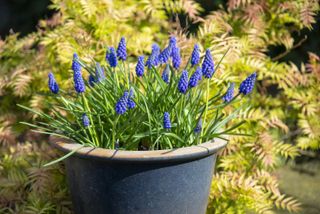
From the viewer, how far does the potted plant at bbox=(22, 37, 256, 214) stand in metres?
2.19

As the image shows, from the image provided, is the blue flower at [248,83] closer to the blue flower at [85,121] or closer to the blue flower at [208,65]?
the blue flower at [208,65]

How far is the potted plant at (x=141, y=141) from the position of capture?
2188 mm

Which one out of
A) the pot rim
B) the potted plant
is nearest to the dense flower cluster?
→ the potted plant

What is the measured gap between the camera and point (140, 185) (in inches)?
86.6

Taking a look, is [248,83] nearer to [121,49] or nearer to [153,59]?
[153,59]

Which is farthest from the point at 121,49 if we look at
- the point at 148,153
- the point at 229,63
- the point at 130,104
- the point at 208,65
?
the point at 229,63

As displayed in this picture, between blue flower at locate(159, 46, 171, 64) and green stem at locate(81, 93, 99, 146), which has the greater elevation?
blue flower at locate(159, 46, 171, 64)

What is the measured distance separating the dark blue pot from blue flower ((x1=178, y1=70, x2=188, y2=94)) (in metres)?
0.26

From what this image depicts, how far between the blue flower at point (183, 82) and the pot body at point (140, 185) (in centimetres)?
33

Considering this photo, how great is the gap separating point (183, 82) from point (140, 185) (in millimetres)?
489

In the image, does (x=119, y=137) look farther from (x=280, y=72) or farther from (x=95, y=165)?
(x=280, y=72)

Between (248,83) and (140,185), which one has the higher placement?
(248,83)

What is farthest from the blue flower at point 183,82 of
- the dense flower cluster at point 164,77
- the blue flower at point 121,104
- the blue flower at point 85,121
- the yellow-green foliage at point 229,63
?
the yellow-green foliage at point 229,63

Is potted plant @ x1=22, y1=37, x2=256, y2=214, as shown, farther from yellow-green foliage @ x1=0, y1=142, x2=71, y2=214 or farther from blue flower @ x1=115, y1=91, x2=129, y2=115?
yellow-green foliage @ x1=0, y1=142, x2=71, y2=214
